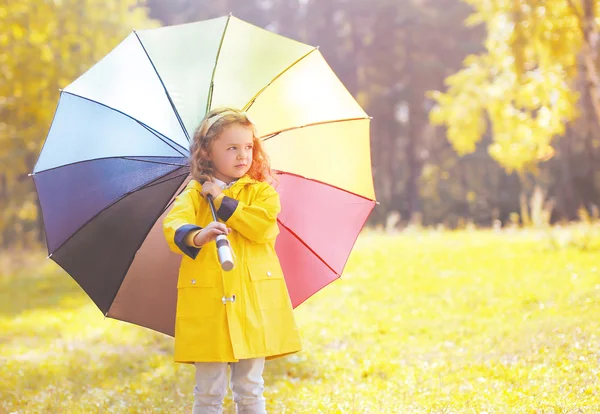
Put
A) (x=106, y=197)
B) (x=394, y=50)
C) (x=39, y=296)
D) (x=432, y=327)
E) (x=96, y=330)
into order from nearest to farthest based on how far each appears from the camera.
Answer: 1. (x=106, y=197)
2. (x=432, y=327)
3. (x=96, y=330)
4. (x=39, y=296)
5. (x=394, y=50)

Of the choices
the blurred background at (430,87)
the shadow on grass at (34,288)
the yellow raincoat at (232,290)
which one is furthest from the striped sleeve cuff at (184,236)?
the blurred background at (430,87)

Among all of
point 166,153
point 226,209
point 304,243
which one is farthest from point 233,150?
point 304,243

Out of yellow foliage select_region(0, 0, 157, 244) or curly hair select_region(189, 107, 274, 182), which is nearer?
curly hair select_region(189, 107, 274, 182)

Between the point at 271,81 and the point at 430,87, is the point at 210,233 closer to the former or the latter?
the point at 271,81

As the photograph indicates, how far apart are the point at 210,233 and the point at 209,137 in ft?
1.86

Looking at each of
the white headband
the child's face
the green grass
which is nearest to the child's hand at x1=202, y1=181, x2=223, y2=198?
the child's face

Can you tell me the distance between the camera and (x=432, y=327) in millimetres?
7211

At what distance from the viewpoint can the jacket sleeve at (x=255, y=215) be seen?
3.59 m

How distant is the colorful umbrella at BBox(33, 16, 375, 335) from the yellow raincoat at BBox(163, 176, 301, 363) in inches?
17.4

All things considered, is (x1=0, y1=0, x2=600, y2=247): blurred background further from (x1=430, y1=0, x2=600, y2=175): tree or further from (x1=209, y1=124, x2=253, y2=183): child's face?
(x1=209, y1=124, x2=253, y2=183): child's face

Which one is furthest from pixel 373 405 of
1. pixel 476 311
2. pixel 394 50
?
pixel 394 50

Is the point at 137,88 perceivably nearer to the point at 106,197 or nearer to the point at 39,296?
the point at 106,197

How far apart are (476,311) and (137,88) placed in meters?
4.49

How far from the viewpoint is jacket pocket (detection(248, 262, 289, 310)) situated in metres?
3.63
